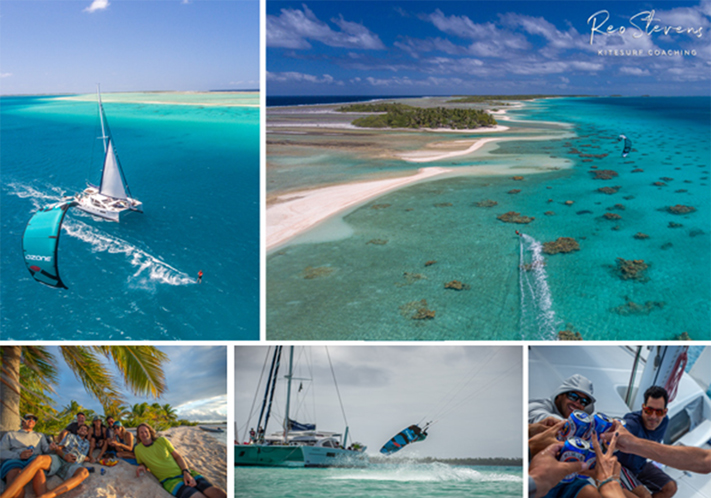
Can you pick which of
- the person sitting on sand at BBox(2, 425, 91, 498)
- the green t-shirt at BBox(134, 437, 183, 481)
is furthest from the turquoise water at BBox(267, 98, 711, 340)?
the person sitting on sand at BBox(2, 425, 91, 498)

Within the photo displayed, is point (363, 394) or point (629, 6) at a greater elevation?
point (629, 6)

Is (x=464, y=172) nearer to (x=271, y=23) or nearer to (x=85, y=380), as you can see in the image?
(x=271, y=23)

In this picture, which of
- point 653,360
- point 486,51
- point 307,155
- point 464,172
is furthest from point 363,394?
point 486,51

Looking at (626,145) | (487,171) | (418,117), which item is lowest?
(487,171)

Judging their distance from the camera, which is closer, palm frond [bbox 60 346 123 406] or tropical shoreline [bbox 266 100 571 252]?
palm frond [bbox 60 346 123 406]

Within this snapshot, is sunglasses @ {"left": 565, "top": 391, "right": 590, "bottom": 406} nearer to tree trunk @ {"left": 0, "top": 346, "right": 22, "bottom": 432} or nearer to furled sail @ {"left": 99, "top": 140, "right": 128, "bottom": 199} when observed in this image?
tree trunk @ {"left": 0, "top": 346, "right": 22, "bottom": 432}

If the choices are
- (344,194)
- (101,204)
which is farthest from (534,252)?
(101,204)

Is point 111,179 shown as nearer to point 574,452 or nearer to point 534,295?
point 534,295
